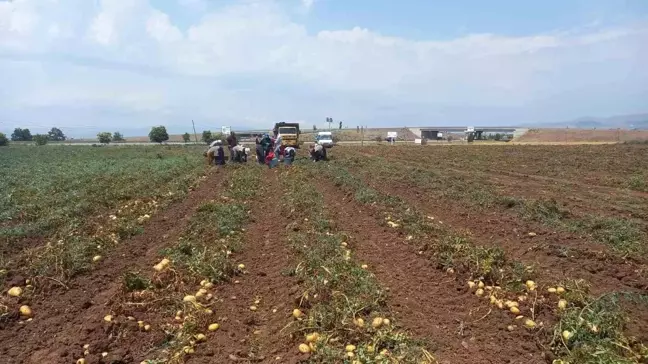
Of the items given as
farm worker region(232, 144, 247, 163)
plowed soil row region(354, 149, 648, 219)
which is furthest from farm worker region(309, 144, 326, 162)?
plowed soil row region(354, 149, 648, 219)

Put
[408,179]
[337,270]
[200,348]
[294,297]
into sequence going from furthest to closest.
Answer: [408,179] → [337,270] → [294,297] → [200,348]

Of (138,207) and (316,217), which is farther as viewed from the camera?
(138,207)

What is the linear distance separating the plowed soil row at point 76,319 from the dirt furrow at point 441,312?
3486 millimetres

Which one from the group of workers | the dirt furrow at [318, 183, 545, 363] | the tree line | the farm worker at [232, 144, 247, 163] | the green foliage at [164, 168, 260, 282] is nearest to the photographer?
the dirt furrow at [318, 183, 545, 363]

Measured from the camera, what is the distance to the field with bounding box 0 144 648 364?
510 cm

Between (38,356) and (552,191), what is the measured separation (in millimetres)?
16383

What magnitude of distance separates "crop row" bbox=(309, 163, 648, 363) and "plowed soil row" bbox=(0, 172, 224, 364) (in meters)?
4.85

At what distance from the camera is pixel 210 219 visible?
1109cm

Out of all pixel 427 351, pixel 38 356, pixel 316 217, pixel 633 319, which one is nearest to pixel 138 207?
pixel 316 217

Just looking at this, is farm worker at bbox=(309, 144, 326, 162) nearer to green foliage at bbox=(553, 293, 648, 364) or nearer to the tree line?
green foliage at bbox=(553, 293, 648, 364)

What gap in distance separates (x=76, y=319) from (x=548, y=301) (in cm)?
648

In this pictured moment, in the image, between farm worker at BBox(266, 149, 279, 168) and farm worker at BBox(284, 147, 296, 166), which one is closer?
farm worker at BBox(266, 149, 279, 168)

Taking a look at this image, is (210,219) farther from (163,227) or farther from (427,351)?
(427,351)

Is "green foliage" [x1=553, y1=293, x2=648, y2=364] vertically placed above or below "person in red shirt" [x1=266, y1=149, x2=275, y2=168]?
below
